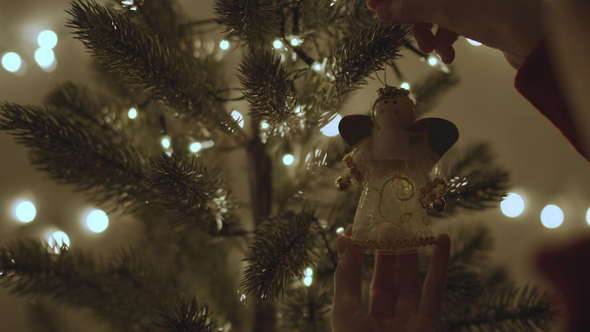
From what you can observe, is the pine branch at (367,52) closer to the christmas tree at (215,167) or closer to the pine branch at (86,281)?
the christmas tree at (215,167)

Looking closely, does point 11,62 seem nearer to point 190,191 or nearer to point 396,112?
point 190,191

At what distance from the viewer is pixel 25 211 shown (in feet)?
3.05

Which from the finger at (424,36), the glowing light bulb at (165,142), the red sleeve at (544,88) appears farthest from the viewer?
the glowing light bulb at (165,142)

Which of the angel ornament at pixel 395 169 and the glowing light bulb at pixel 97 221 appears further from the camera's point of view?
the glowing light bulb at pixel 97 221

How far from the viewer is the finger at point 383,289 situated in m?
0.55

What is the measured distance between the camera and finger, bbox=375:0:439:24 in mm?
412

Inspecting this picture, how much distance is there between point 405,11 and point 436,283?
1.26ft

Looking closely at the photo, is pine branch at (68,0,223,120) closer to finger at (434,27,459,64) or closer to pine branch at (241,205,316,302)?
pine branch at (241,205,316,302)

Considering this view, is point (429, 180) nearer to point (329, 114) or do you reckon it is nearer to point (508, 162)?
point (329, 114)

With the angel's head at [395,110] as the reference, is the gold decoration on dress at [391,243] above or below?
below

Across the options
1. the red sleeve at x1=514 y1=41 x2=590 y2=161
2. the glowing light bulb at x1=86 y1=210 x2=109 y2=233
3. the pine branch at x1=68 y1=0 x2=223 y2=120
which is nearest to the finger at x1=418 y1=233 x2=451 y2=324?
the red sleeve at x1=514 y1=41 x2=590 y2=161

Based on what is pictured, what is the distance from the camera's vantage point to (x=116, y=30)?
1.28 feet

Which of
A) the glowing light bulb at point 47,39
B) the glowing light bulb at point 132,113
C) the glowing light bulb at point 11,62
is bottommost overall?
the glowing light bulb at point 132,113

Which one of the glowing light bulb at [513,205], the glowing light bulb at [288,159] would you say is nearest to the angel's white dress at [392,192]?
the glowing light bulb at [288,159]
